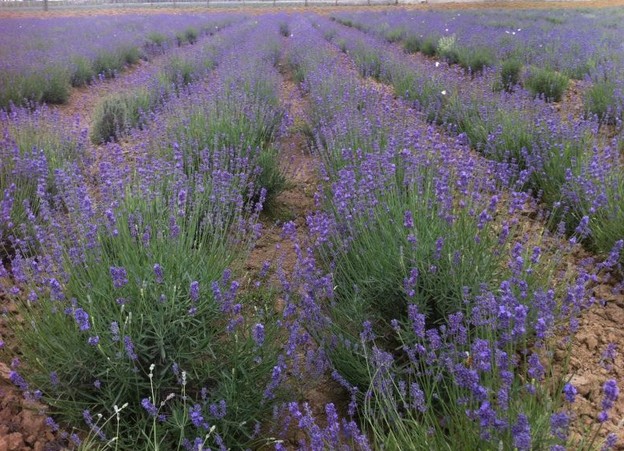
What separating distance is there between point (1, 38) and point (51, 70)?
245cm

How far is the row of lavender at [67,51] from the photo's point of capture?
6.67 metres

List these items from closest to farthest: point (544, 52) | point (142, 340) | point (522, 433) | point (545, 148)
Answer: point (522, 433), point (142, 340), point (545, 148), point (544, 52)

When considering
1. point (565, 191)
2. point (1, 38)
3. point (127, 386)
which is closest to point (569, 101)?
point (565, 191)

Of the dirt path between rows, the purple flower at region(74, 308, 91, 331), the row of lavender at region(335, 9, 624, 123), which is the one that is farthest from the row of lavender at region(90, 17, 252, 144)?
the row of lavender at region(335, 9, 624, 123)

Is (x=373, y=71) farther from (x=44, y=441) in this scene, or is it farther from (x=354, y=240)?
(x=44, y=441)

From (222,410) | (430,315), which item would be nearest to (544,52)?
(430,315)

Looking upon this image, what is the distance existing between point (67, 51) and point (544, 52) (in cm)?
813

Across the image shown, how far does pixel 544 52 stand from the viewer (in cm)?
836

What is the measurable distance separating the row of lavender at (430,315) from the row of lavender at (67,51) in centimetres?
407

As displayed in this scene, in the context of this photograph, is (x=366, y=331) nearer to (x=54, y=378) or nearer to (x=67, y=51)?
(x=54, y=378)

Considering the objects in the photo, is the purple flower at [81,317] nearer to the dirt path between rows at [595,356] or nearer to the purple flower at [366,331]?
the purple flower at [366,331]

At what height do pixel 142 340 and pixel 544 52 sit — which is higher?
pixel 544 52

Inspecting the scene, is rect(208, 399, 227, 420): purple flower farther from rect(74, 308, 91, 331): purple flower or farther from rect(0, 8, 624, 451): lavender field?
rect(74, 308, 91, 331): purple flower

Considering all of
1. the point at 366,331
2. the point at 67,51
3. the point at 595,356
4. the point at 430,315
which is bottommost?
the point at 595,356
